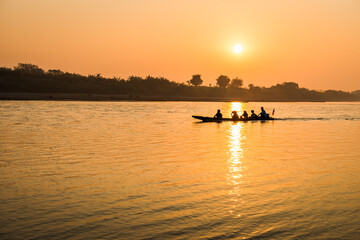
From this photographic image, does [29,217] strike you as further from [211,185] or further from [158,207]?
[211,185]

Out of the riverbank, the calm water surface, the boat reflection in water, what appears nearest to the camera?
the calm water surface

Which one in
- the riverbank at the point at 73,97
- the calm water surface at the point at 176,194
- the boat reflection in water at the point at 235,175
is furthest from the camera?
the riverbank at the point at 73,97

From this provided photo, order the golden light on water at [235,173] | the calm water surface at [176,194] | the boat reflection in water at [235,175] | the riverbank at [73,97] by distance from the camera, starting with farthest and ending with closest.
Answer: the riverbank at [73,97] < the golden light on water at [235,173] < the boat reflection in water at [235,175] < the calm water surface at [176,194]

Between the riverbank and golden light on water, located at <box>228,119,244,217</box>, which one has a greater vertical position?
the riverbank

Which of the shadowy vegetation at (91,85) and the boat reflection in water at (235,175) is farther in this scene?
the shadowy vegetation at (91,85)

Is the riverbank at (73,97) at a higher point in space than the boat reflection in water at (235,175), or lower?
higher

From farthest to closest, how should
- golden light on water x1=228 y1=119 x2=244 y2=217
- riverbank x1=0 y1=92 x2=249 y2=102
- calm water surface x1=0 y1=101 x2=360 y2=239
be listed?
riverbank x1=0 y1=92 x2=249 y2=102, golden light on water x1=228 y1=119 x2=244 y2=217, calm water surface x1=0 y1=101 x2=360 y2=239

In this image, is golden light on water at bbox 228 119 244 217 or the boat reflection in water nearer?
the boat reflection in water

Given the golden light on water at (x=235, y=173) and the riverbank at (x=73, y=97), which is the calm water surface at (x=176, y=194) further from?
the riverbank at (x=73, y=97)

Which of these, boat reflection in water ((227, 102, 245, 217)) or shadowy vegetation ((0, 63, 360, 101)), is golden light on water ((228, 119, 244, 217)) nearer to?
boat reflection in water ((227, 102, 245, 217))

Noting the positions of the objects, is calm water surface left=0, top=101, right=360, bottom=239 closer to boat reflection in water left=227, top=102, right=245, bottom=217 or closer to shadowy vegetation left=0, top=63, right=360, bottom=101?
boat reflection in water left=227, top=102, right=245, bottom=217

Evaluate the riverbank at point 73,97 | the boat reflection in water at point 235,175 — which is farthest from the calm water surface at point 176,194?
the riverbank at point 73,97

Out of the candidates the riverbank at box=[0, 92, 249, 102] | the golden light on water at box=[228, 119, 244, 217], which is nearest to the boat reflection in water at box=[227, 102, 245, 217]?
the golden light on water at box=[228, 119, 244, 217]

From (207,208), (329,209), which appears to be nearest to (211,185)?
(207,208)
